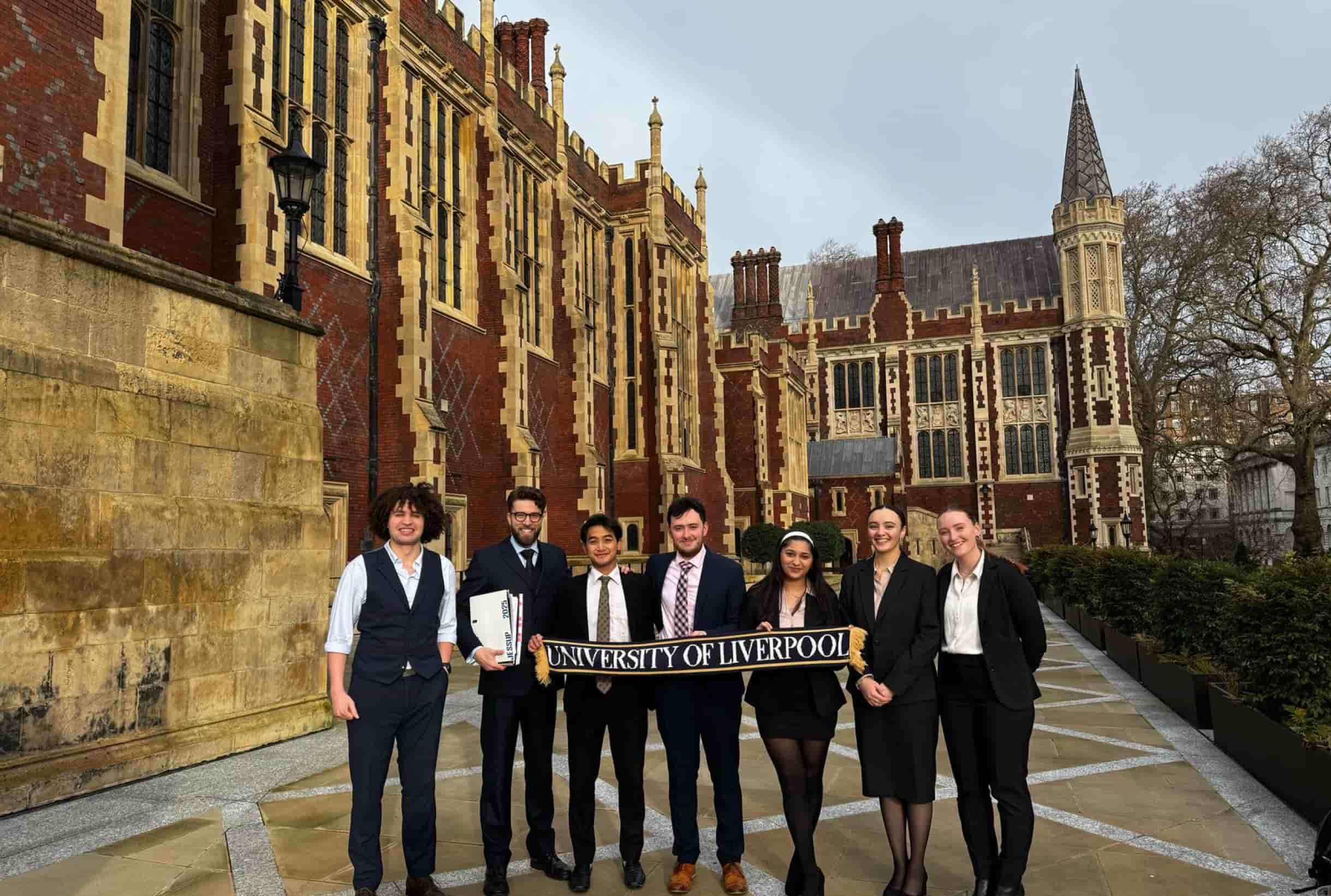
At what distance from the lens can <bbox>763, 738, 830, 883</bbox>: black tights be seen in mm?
3852

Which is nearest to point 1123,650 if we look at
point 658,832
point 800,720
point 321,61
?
point 658,832

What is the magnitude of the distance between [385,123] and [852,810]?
13090mm

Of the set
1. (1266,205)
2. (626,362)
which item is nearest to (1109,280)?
(1266,205)

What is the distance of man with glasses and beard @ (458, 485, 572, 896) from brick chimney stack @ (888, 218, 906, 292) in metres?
45.7

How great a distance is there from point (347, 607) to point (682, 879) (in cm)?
186

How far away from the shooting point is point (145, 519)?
6.12 m

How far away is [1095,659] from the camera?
12.4 meters

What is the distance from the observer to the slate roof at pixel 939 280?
47812mm

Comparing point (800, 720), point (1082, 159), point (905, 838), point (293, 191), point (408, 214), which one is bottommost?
point (905, 838)

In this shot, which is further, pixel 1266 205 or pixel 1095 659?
pixel 1266 205

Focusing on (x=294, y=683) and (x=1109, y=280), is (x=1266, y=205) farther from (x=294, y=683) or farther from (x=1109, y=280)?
(x=294, y=683)

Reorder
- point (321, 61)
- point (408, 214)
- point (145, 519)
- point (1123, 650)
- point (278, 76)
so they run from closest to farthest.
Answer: point (145, 519) → point (1123, 650) → point (278, 76) → point (321, 61) → point (408, 214)

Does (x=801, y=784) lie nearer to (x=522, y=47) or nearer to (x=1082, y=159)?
(x=522, y=47)

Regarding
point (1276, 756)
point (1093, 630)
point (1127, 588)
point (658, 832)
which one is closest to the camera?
point (658, 832)
